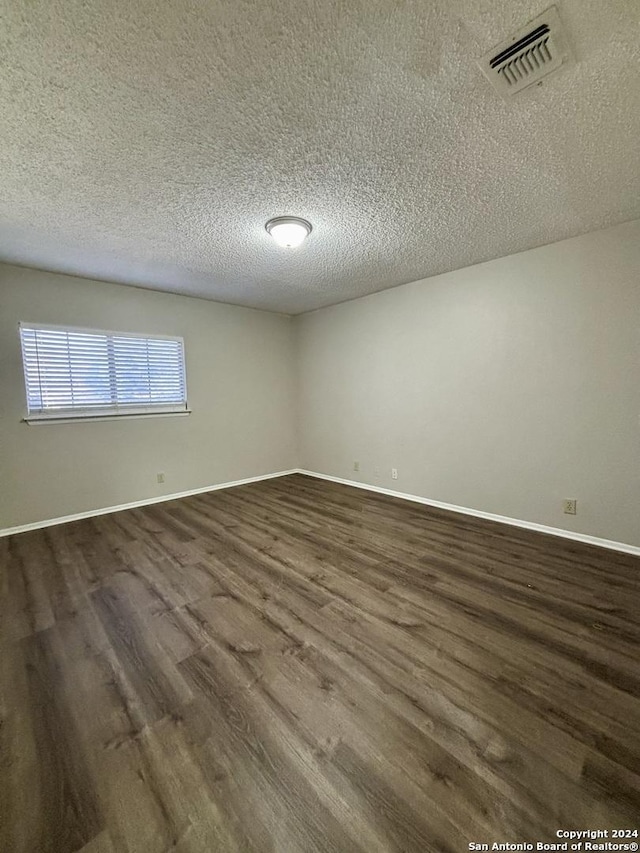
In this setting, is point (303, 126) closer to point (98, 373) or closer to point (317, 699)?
point (317, 699)

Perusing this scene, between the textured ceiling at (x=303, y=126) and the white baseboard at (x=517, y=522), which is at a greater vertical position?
the textured ceiling at (x=303, y=126)

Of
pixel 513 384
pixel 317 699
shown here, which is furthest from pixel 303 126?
pixel 513 384

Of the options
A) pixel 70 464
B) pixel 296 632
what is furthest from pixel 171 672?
pixel 70 464

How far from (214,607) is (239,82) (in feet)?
8.52

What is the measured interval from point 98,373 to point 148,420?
726 mm

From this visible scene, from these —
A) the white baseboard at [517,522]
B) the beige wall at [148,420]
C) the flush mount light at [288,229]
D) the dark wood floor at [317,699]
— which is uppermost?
the flush mount light at [288,229]

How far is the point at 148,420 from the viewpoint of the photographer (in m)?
4.02

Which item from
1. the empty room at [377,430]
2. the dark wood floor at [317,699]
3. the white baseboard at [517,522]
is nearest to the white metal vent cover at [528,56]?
the empty room at [377,430]

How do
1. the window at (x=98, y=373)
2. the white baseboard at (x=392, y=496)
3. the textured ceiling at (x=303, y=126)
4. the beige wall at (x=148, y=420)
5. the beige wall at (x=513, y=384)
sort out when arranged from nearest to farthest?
the textured ceiling at (x=303, y=126), the beige wall at (x=513, y=384), the white baseboard at (x=392, y=496), the beige wall at (x=148, y=420), the window at (x=98, y=373)

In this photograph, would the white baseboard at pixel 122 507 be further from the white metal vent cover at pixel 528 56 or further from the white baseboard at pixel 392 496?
the white metal vent cover at pixel 528 56

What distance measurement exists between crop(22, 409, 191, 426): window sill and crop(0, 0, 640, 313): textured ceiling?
1539 mm

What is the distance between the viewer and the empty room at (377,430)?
1084 millimetres

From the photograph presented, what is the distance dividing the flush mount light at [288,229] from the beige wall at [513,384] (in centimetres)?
183

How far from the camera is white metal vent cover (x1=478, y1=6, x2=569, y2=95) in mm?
1137
